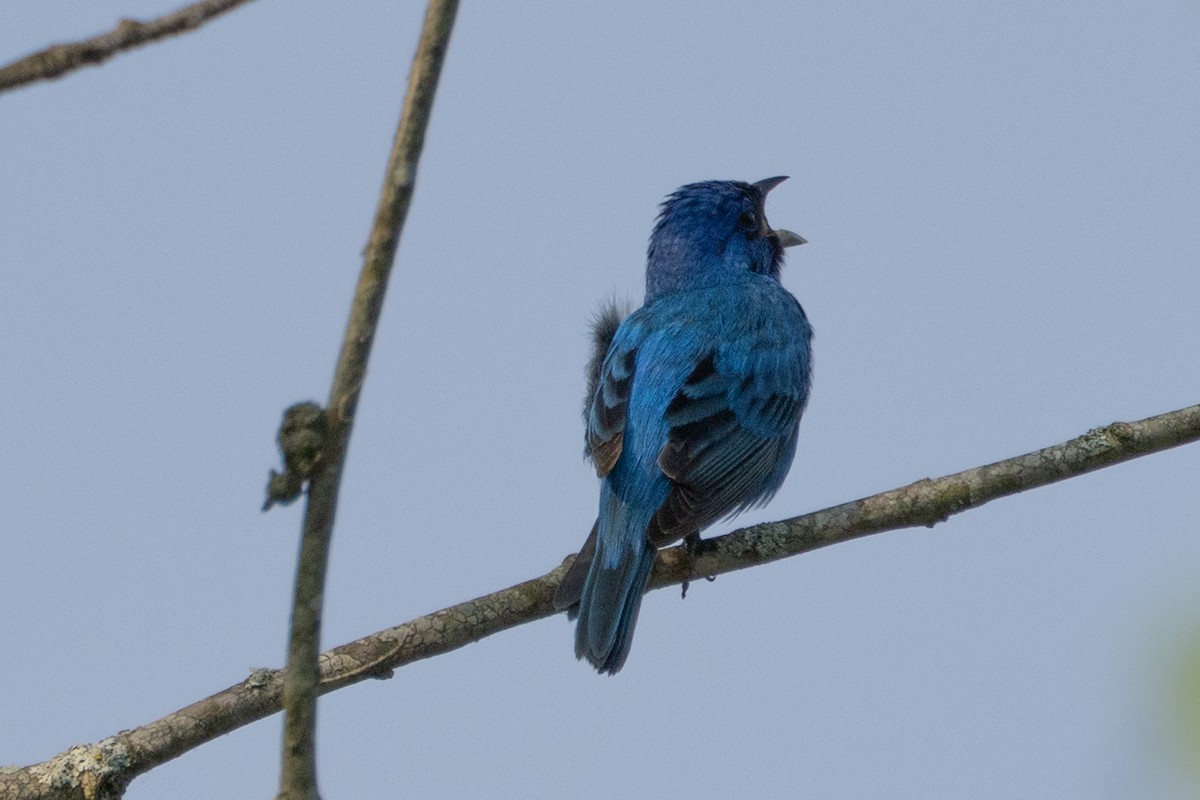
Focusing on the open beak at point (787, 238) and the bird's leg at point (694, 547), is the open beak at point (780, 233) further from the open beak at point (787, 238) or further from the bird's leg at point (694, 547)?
the bird's leg at point (694, 547)

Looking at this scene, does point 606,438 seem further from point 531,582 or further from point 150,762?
point 150,762

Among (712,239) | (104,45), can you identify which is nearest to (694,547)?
(712,239)

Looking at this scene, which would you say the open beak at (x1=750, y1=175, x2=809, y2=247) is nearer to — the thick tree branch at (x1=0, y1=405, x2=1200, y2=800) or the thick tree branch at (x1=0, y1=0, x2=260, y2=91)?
the thick tree branch at (x1=0, y1=405, x2=1200, y2=800)

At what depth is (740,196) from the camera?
1030 centimetres

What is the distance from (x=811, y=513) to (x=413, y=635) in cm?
189

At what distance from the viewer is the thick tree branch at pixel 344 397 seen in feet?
11.8

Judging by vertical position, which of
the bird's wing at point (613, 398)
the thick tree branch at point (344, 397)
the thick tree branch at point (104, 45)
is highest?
the bird's wing at point (613, 398)

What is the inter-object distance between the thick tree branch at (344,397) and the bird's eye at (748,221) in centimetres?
670

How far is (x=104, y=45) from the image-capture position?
3.46 metres

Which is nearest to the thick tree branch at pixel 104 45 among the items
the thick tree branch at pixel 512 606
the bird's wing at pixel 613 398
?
the thick tree branch at pixel 512 606

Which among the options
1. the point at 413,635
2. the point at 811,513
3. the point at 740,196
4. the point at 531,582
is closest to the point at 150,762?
the point at 413,635

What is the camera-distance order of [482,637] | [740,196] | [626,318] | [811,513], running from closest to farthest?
1. [482,637]
2. [811,513]
3. [626,318]
4. [740,196]

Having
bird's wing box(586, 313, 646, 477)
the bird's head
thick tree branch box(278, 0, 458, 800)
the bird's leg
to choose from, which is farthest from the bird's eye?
thick tree branch box(278, 0, 458, 800)

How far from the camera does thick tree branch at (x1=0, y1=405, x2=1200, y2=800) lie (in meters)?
5.82
